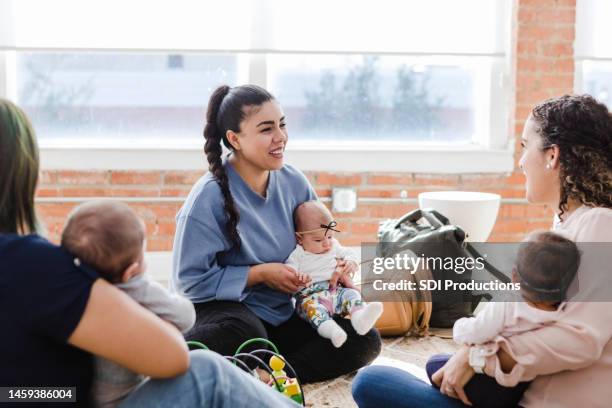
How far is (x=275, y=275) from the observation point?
238 centimetres

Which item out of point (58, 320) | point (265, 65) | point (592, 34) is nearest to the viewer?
point (58, 320)

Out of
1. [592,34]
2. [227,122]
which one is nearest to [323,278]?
[227,122]

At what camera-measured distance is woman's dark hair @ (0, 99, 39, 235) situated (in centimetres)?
124

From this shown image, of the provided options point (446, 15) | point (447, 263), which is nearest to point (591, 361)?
point (447, 263)

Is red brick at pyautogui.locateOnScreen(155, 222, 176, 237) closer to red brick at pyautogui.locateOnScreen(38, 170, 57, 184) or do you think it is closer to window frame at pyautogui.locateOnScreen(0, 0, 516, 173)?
window frame at pyautogui.locateOnScreen(0, 0, 516, 173)

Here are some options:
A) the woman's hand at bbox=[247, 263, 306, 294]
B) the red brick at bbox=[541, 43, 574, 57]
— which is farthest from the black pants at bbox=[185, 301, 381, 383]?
the red brick at bbox=[541, 43, 574, 57]

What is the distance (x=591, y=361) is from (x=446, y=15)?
287cm

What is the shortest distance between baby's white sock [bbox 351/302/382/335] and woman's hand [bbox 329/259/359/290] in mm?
139

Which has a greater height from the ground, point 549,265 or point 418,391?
point 549,265

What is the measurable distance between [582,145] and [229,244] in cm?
121

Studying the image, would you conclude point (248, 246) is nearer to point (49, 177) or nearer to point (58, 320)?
point (58, 320)

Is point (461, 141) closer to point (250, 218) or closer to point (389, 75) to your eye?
point (389, 75)

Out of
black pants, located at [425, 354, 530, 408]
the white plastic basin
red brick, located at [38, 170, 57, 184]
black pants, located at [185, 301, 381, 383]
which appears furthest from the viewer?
red brick, located at [38, 170, 57, 184]

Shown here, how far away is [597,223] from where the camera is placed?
144 cm
